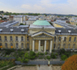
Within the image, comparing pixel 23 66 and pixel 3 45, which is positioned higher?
pixel 3 45

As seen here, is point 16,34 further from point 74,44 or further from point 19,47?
point 74,44

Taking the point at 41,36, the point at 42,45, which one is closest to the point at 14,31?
the point at 41,36

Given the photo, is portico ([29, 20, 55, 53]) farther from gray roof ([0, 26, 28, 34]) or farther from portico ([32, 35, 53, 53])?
gray roof ([0, 26, 28, 34])

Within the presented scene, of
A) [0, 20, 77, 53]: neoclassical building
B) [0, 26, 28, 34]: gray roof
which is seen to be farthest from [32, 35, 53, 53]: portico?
[0, 26, 28, 34]: gray roof

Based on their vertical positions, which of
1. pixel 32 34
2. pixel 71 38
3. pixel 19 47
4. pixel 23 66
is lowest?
pixel 23 66

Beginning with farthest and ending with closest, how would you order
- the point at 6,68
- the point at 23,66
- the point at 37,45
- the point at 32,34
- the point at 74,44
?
the point at 74,44
the point at 37,45
the point at 32,34
the point at 23,66
the point at 6,68

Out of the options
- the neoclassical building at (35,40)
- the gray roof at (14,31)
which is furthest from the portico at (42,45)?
the gray roof at (14,31)

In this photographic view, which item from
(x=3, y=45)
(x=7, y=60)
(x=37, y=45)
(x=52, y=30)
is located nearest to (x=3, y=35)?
(x=3, y=45)

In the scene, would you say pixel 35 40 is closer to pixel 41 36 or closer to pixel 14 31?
pixel 41 36

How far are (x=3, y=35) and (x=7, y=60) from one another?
1374cm

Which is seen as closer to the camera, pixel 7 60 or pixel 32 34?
pixel 7 60

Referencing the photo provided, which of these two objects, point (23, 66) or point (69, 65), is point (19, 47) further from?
point (69, 65)

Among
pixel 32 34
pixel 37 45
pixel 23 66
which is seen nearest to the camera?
pixel 23 66

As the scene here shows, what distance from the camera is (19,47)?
42.0 metres
